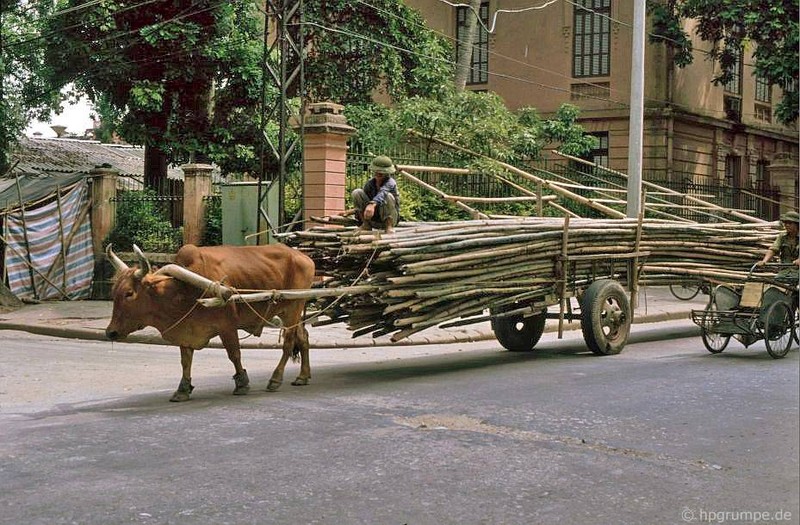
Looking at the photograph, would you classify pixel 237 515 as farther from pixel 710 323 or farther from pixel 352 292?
pixel 710 323

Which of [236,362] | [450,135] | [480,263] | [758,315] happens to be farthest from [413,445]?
[450,135]

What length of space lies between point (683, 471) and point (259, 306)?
176 inches

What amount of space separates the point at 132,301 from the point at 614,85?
79.4 feet

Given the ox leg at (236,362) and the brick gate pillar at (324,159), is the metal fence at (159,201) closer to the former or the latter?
the brick gate pillar at (324,159)

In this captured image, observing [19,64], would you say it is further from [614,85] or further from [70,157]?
[614,85]

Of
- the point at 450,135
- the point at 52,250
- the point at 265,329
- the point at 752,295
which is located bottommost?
the point at 265,329

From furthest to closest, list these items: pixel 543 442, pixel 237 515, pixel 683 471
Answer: pixel 543 442, pixel 683 471, pixel 237 515

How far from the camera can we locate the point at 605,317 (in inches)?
469

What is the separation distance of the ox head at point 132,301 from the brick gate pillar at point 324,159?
928 cm

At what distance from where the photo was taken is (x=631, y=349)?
12648 mm

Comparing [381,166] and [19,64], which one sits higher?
[19,64]

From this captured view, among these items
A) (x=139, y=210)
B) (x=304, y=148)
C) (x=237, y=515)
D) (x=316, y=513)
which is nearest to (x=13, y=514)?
(x=237, y=515)

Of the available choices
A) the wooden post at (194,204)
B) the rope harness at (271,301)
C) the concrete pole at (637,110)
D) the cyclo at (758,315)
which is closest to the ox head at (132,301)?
the rope harness at (271,301)

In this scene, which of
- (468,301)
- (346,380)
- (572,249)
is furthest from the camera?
(572,249)
